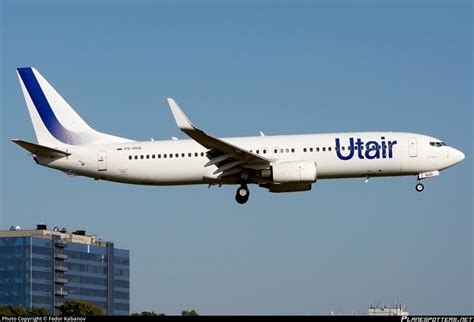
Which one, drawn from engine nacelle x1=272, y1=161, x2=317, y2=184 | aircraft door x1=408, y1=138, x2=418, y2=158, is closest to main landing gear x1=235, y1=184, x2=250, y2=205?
engine nacelle x1=272, y1=161, x2=317, y2=184

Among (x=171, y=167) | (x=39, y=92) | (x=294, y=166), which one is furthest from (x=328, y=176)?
(x=39, y=92)

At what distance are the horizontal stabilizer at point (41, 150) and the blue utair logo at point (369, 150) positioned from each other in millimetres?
19747

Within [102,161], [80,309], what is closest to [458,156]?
[102,161]

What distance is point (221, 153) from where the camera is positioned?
8669cm

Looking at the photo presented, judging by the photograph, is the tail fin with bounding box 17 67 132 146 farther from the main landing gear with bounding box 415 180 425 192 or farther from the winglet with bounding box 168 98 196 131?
the main landing gear with bounding box 415 180 425 192

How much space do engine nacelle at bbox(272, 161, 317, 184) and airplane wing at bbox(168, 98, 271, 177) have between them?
1147mm

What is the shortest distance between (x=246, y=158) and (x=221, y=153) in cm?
184

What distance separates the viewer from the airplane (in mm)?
85375

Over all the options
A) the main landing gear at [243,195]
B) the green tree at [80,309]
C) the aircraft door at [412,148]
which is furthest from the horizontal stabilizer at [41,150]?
the green tree at [80,309]

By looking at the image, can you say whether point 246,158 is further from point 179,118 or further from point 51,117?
point 51,117

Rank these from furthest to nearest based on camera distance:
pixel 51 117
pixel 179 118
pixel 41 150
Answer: pixel 51 117 → pixel 41 150 → pixel 179 118

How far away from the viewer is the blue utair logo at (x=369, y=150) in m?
85.2

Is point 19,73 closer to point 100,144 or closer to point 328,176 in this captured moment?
point 100,144

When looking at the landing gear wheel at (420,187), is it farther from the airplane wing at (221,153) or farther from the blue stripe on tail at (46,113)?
the blue stripe on tail at (46,113)
